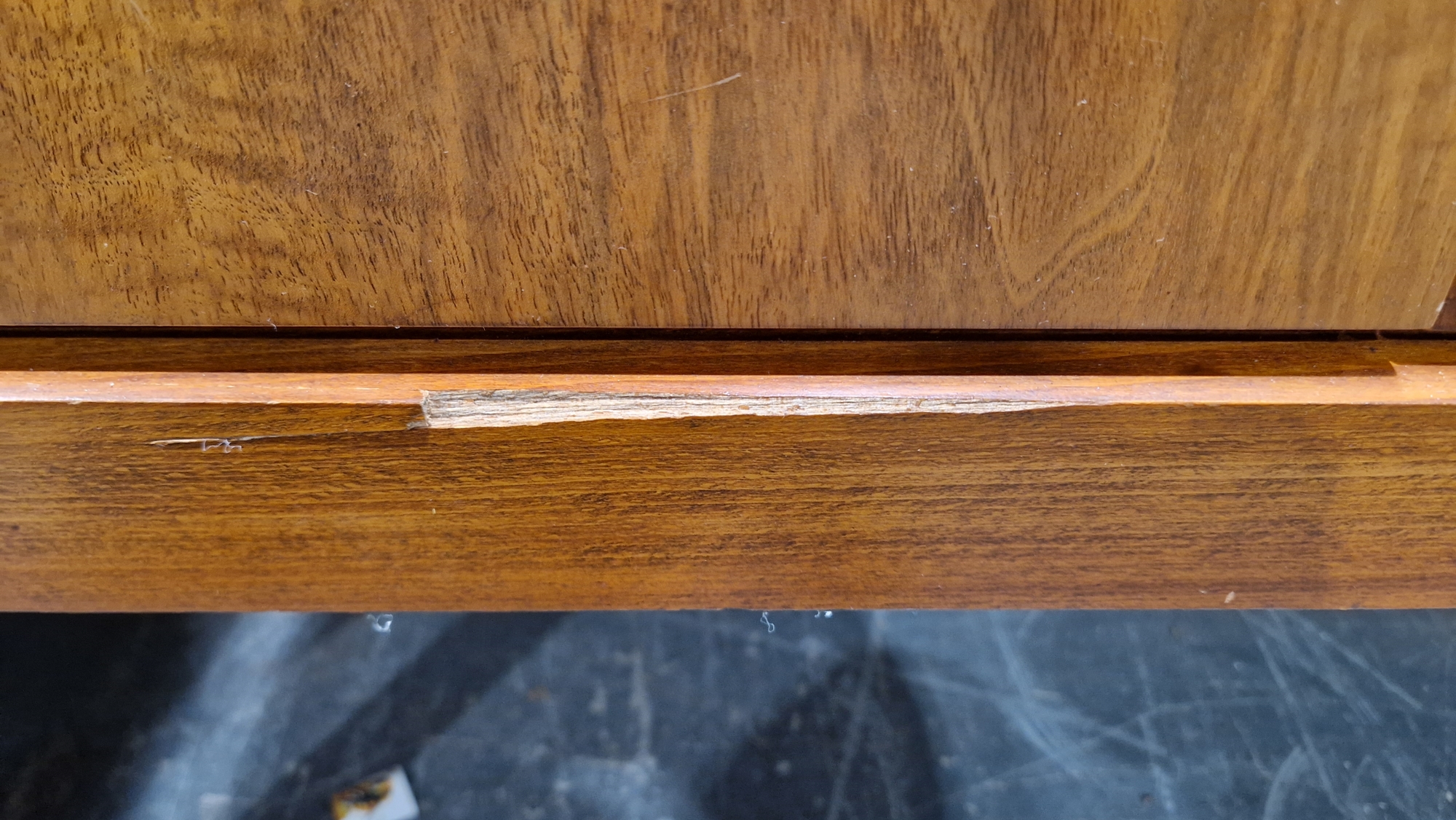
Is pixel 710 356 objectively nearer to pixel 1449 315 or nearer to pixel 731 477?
pixel 731 477

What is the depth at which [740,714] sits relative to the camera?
55 centimetres

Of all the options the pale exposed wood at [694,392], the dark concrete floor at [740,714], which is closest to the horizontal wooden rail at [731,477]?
the pale exposed wood at [694,392]

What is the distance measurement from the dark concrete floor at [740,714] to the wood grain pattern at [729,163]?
0.30 metres

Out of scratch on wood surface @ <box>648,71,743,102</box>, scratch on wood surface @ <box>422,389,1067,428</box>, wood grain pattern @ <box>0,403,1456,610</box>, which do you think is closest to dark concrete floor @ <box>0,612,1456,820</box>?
wood grain pattern @ <box>0,403,1456,610</box>

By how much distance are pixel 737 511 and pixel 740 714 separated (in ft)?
0.70

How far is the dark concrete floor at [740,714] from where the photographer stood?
20.3 inches

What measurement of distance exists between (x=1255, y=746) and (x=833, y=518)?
332 millimetres

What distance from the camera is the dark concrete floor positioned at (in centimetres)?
52

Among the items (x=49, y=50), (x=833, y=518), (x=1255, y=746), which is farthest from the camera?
(x=1255, y=746)

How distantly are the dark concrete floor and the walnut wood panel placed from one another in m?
0.28

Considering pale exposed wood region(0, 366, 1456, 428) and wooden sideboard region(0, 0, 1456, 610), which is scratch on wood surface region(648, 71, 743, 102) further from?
pale exposed wood region(0, 366, 1456, 428)

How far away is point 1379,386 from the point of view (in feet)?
1.16

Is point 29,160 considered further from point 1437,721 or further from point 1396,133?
point 1437,721

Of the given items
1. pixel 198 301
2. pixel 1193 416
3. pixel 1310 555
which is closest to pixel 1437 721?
pixel 1310 555
